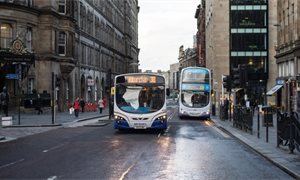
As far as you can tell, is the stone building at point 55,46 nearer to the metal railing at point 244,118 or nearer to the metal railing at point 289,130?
Result: the metal railing at point 244,118

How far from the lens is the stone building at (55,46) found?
151 ft

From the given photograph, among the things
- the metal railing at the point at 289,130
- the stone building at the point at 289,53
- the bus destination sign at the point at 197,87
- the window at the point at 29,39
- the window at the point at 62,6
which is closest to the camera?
the metal railing at the point at 289,130

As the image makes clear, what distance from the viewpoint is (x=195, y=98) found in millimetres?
43719

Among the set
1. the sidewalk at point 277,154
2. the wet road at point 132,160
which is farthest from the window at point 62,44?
the sidewalk at point 277,154

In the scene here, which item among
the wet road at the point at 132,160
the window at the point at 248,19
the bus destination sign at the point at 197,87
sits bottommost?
the wet road at the point at 132,160

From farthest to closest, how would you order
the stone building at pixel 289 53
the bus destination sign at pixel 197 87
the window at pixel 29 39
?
1. the window at pixel 29 39
2. the stone building at pixel 289 53
3. the bus destination sign at pixel 197 87

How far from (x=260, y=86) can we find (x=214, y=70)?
7744 millimetres

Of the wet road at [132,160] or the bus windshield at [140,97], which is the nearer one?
the wet road at [132,160]

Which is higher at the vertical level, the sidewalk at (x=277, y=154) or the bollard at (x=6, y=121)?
the bollard at (x=6, y=121)

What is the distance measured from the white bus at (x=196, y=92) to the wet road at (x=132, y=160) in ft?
71.3

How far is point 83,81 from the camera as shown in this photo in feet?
226

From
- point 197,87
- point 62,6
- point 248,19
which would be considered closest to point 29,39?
point 62,6

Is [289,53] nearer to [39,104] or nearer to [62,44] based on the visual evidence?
[62,44]

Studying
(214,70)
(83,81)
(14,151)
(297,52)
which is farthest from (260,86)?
(14,151)
